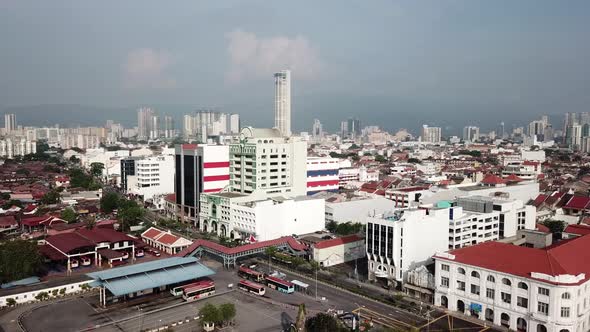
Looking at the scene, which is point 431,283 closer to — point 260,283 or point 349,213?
point 260,283

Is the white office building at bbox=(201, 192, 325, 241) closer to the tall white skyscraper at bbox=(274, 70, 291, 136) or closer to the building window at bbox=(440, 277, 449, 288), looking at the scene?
the building window at bbox=(440, 277, 449, 288)

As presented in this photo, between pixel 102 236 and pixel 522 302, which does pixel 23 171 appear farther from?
pixel 522 302

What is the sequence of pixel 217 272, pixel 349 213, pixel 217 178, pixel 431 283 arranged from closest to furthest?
pixel 431 283 < pixel 217 272 < pixel 349 213 < pixel 217 178

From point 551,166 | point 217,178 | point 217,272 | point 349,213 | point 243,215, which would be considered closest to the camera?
point 217,272

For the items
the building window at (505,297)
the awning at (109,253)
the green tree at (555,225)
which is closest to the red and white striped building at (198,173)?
the awning at (109,253)

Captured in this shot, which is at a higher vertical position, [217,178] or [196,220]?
[217,178]

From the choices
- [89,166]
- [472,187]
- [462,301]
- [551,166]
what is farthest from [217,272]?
[551,166]
